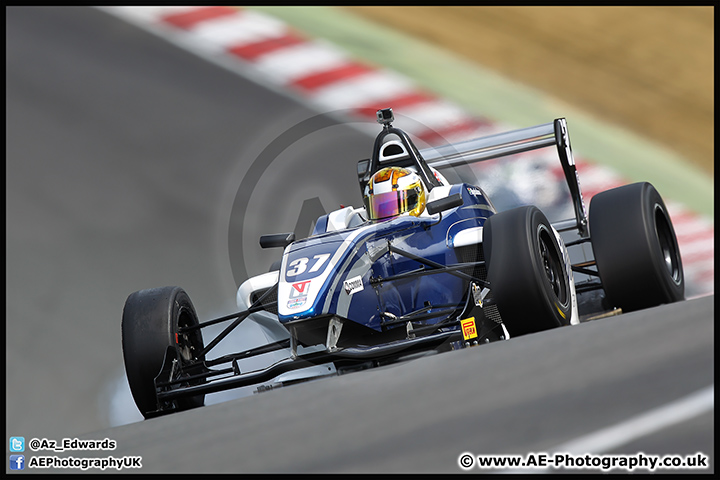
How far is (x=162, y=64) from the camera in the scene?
31.0 ft

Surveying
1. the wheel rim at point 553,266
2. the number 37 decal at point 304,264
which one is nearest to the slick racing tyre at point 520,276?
the wheel rim at point 553,266

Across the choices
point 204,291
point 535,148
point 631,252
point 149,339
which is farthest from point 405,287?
point 204,291

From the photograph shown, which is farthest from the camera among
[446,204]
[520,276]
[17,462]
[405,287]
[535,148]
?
[535,148]

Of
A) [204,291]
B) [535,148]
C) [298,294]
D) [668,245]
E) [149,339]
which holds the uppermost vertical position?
[535,148]

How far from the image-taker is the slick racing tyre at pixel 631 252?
210 inches

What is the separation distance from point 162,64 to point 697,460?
818 centimetres

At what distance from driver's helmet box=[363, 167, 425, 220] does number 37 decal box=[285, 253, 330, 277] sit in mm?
1108

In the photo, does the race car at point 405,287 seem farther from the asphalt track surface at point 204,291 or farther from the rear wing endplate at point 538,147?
the asphalt track surface at point 204,291

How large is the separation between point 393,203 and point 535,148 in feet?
4.24

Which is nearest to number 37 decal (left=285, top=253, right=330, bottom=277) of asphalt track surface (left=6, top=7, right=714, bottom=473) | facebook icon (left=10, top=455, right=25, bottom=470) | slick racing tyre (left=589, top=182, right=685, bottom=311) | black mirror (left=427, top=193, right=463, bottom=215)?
black mirror (left=427, top=193, right=463, bottom=215)

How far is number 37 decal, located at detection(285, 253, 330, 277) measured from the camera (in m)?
4.98

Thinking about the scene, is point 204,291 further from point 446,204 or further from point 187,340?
point 446,204

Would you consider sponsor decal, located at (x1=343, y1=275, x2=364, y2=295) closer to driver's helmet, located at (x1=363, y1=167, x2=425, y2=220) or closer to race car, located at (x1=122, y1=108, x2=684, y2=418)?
race car, located at (x1=122, y1=108, x2=684, y2=418)

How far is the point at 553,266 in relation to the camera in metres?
5.38
